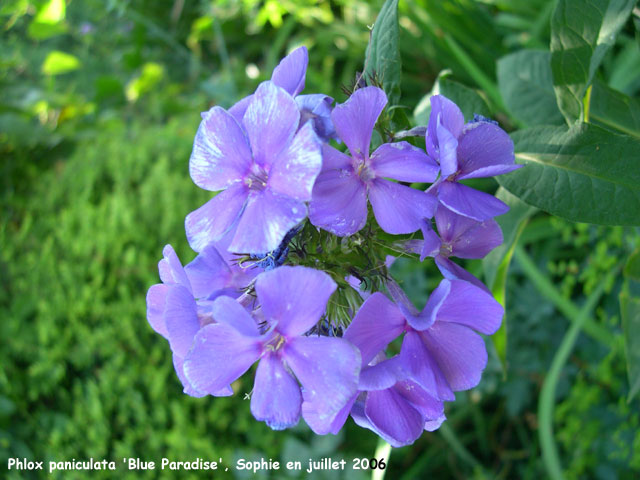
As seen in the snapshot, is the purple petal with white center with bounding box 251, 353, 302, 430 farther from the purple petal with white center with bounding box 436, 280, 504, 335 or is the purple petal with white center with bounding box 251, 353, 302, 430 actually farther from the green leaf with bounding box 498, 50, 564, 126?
the green leaf with bounding box 498, 50, 564, 126

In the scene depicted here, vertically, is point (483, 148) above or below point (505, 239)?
above

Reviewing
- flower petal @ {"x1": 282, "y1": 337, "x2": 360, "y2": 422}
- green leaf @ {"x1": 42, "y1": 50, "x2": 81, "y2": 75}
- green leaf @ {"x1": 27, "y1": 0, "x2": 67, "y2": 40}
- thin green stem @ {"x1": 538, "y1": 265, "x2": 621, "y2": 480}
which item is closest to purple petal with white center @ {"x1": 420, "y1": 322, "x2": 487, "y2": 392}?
flower petal @ {"x1": 282, "y1": 337, "x2": 360, "y2": 422}

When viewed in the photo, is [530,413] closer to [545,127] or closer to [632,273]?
[632,273]

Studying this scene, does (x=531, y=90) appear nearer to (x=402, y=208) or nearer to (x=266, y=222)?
(x=402, y=208)

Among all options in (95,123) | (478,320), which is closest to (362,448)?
(478,320)

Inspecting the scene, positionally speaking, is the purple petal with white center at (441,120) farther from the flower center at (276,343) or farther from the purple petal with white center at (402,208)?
the flower center at (276,343)

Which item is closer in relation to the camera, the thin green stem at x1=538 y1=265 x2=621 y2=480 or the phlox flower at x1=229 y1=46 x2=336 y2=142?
the phlox flower at x1=229 y1=46 x2=336 y2=142

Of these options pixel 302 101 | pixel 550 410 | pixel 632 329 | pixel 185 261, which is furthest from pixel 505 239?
pixel 185 261
